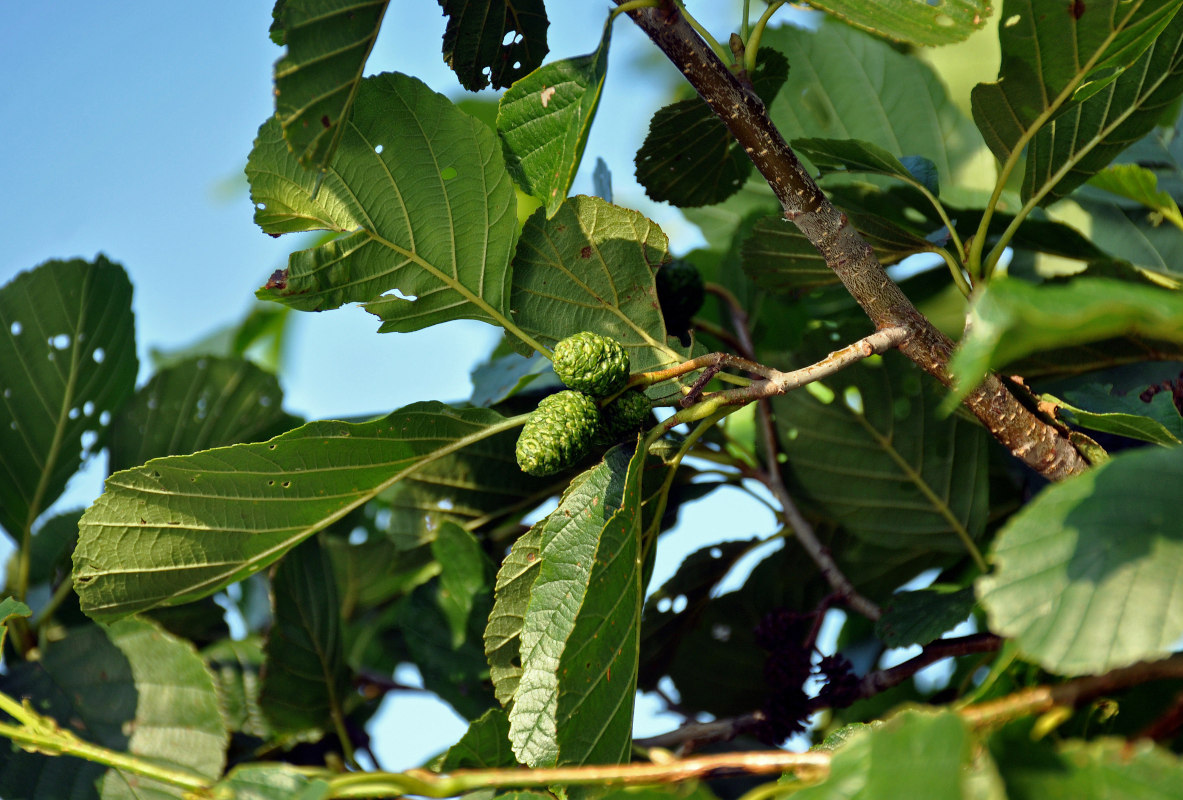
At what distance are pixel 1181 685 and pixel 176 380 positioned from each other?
5.73ft

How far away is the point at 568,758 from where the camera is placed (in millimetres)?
863

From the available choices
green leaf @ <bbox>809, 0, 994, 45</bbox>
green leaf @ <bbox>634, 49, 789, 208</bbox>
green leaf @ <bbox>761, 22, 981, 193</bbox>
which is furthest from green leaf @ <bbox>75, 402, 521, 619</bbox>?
green leaf @ <bbox>761, 22, 981, 193</bbox>

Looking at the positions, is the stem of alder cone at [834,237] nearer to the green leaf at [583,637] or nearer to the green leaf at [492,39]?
the green leaf at [492,39]

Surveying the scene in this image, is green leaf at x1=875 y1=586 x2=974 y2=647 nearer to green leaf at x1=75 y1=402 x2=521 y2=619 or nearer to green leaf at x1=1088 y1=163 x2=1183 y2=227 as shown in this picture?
green leaf at x1=75 y1=402 x2=521 y2=619

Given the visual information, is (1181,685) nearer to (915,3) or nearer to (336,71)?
(915,3)

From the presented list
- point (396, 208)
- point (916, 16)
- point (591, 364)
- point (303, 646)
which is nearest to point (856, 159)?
point (916, 16)

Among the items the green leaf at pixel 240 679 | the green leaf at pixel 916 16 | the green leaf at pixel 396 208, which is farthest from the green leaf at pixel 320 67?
the green leaf at pixel 240 679

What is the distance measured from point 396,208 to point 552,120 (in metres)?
0.26

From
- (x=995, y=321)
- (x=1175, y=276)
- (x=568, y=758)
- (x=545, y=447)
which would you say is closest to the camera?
(x=995, y=321)

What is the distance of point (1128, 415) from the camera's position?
88 cm

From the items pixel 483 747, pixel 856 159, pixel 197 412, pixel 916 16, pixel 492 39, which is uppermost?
pixel 492 39

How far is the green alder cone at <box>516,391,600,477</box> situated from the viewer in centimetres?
97

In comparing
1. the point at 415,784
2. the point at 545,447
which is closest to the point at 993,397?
the point at 545,447

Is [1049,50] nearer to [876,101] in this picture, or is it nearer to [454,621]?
[876,101]
